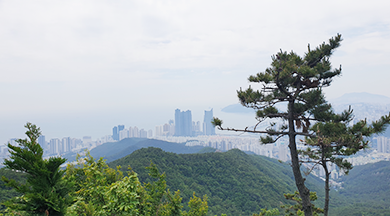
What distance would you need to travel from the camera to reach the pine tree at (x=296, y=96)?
3.37 metres

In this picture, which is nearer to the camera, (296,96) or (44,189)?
(44,189)

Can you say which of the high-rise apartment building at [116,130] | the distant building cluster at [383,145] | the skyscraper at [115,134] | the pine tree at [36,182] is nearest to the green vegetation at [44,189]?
the pine tree at [36,182]

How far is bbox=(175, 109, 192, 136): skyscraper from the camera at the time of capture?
9894cm

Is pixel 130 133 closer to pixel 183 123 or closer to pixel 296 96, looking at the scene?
pixel 183 123

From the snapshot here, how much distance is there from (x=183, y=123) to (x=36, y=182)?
98.2 metres

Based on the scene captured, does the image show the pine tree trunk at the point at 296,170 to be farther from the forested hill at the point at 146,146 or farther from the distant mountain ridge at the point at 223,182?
the forested hill at the point at 146,146

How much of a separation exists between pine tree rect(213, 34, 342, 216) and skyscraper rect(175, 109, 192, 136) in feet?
312

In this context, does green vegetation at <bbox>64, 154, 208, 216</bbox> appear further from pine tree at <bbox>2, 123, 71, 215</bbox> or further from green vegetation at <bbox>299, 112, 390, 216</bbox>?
green vegetation at <bbox>299, 112, 390, 216</bbox>

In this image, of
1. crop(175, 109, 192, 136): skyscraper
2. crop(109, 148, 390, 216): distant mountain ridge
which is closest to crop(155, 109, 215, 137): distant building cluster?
crop(175, 109, 192, 136): skyscraper

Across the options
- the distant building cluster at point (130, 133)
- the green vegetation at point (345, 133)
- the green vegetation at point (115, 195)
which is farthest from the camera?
the distant building cluster at point (130, 133)

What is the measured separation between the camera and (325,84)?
3572 millimetres

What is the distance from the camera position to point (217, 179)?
20891 mm

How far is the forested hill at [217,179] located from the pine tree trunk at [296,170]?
41.7 ft

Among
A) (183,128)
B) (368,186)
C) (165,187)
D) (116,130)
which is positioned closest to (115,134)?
(116,130)
